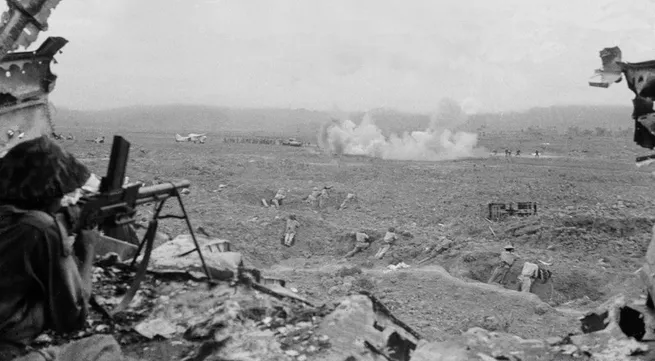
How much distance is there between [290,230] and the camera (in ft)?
54.6

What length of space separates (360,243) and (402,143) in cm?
2785

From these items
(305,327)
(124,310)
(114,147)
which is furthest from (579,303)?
(114,147)

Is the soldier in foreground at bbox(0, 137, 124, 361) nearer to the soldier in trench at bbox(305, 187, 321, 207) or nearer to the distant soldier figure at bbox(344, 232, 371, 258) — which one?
the distant soldier figure at bbox(344, 232, 371, 258)

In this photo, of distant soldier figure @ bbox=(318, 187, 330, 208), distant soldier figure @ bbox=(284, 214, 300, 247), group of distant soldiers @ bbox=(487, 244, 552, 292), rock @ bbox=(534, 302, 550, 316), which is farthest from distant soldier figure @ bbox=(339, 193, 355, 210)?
rock @ bbox=(534, 302, 550, 316)

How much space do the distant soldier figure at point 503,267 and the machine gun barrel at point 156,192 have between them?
381 inches

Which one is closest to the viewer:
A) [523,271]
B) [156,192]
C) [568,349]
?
[156,192]

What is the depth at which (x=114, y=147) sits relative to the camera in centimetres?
439

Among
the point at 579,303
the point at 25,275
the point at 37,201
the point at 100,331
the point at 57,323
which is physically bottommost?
the point at 579,303

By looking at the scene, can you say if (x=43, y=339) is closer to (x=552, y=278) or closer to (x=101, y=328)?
(x=101, y=328)

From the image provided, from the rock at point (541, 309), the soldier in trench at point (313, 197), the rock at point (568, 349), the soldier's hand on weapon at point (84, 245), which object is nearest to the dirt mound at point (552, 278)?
the rock at point (541, 309)

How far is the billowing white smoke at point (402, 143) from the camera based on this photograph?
4144 cm

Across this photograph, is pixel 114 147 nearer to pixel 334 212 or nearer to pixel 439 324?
pixel 439 324

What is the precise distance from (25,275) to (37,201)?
1.32 ft

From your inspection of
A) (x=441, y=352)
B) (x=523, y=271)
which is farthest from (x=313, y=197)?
(x=441, y=352)
